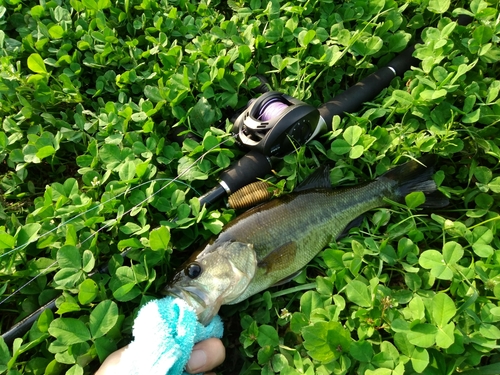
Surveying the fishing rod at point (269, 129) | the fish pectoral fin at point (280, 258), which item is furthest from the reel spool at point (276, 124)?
the fish pectoral fin at point (280, 258)

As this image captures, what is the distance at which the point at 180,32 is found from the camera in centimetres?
358

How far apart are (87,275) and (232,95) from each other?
1732mm

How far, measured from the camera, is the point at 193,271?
7.78ft

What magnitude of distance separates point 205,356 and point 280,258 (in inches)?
30.1

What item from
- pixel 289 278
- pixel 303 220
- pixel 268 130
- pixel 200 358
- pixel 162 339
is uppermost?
pixel 268 130

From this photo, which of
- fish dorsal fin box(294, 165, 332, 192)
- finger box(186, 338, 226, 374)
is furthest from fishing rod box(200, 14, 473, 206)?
finger box(186, 338, 226, 374)

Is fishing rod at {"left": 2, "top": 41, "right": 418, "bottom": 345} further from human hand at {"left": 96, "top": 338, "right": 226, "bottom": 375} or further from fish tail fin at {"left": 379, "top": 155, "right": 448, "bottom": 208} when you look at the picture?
human hand at {"left": 96, "top": 338, "right": 226, "bottom": 375}

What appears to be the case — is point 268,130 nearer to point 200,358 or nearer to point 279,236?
point 279,236

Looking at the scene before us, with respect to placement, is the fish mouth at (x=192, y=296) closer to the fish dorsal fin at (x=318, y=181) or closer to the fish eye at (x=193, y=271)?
the fish eye at (x=193, y=271)

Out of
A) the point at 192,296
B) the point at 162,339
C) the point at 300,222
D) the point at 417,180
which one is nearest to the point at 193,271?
the point at 192,296

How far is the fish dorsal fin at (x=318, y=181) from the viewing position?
9.52ft

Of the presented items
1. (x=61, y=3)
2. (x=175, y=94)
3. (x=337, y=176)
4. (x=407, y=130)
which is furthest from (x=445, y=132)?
(x=61, y=3)

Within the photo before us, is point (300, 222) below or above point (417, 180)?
above

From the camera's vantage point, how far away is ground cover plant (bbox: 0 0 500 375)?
232 centimetres
